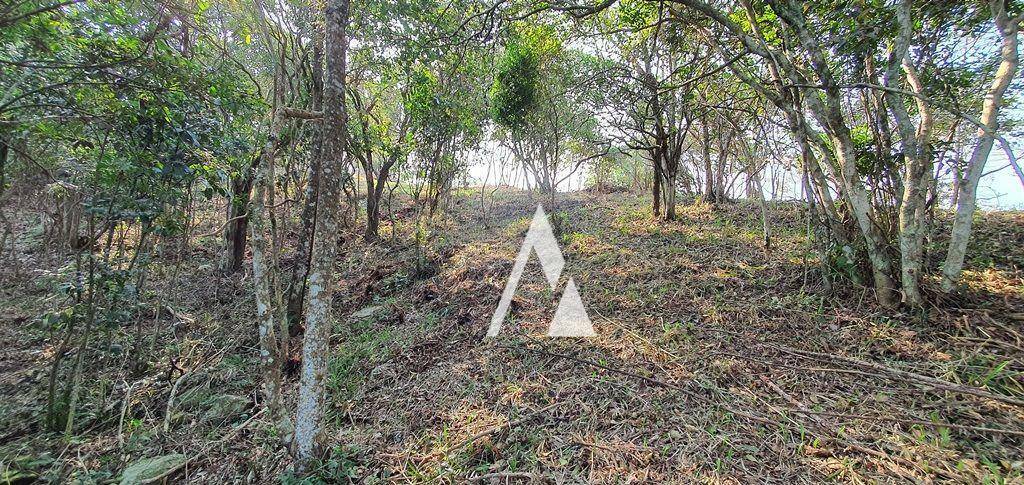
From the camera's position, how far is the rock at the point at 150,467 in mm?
3211

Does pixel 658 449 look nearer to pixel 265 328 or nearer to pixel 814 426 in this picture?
pixel 814 426

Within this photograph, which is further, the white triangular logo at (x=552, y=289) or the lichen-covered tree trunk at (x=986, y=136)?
the white triangular logo at (x=552, y=289)

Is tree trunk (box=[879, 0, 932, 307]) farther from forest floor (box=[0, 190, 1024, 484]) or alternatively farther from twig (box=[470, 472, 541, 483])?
twig (box=[470, 472, 541, 483])

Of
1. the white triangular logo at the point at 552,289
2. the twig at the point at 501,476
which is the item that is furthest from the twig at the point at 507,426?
the white triangular logo at the point at 552,289

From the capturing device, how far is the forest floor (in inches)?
111

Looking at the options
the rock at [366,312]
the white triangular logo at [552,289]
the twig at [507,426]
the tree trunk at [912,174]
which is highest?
the tree trunk at [912,174]

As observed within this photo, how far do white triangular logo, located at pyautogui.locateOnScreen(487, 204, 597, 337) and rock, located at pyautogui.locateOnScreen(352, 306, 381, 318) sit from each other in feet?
7.74

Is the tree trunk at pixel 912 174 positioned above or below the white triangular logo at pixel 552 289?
above

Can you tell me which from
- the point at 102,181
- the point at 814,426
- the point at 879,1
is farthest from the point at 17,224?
the point at 879,1

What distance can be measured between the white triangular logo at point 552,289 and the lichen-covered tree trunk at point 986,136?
3.63 meters

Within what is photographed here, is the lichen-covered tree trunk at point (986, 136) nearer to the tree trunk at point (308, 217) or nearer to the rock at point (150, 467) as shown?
the tree trunk at point (308, 217)

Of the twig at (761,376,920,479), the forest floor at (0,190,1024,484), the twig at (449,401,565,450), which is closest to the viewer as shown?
the twig at (761,376,920,479)

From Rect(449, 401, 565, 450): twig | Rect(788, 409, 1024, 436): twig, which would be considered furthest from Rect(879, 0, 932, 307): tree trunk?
Rect(449, 401, 565, 450): twig

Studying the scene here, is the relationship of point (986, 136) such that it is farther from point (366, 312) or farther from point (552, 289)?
point (366, 312)
